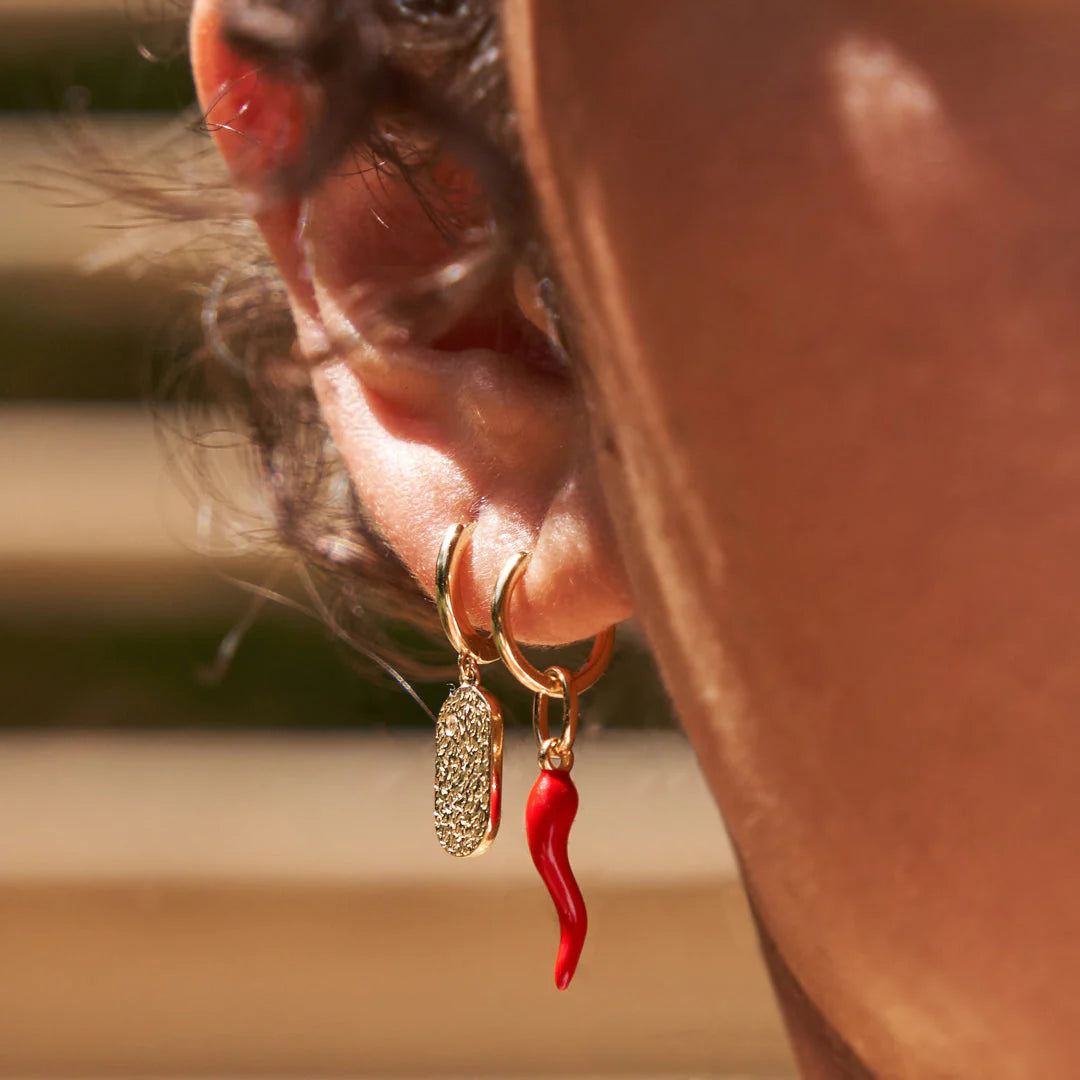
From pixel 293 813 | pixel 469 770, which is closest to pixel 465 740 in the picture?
pixel 469 770

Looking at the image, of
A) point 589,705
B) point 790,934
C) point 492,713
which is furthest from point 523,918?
point 790,934

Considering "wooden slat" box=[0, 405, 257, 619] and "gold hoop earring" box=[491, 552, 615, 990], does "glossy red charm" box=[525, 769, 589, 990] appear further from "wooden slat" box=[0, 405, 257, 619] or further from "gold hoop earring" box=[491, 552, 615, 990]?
"wooden slat" box=[0, 405, 257, 619]

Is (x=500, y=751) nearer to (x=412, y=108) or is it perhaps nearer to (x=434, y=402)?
(x=434, y=402)

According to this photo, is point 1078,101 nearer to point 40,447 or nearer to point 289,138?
point 289,138

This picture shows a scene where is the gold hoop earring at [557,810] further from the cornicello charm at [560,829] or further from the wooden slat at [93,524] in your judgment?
the wooden slat at [93,524]

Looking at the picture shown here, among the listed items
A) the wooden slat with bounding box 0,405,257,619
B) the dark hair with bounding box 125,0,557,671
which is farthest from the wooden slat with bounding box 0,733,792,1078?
the dark hair with bounding box 125,0,557,671

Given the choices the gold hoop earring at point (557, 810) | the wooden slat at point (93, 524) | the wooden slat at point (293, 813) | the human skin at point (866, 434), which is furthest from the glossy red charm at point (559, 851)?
the wooden slat at point (93, 524)
